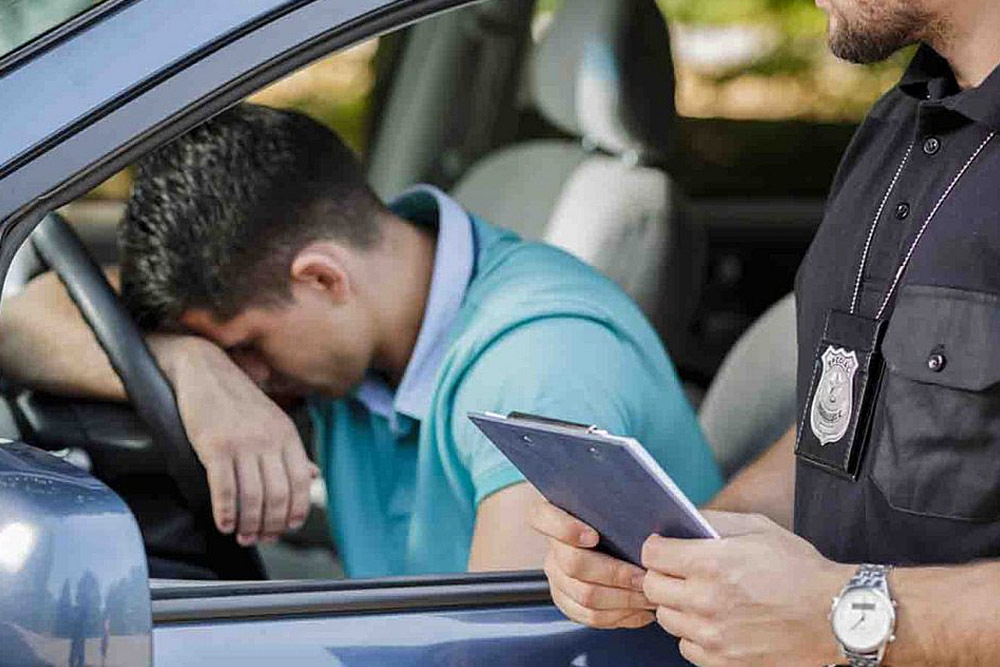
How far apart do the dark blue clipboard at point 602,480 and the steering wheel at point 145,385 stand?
57 centimetres

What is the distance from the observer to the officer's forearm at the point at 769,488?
1.92 meters

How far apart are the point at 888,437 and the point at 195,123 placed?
59 centimetres

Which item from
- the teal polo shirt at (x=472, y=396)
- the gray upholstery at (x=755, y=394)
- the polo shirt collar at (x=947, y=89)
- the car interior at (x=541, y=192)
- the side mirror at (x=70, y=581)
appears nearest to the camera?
the side mirror at (x=70, y=581)

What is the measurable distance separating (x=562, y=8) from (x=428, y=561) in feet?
4.68

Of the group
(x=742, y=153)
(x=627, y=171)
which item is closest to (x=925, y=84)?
(x=627, y=171)

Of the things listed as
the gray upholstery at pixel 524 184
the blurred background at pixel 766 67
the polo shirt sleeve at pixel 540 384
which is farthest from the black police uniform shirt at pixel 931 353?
the blurred background at pixel 766 67

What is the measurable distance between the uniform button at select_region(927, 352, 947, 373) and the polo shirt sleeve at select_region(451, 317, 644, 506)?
48 cm

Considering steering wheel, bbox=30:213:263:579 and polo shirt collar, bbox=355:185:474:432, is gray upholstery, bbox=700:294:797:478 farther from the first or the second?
steering wheel, bbox=30:213:263:579

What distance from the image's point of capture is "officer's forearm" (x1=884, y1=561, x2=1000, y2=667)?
1459 millimetres

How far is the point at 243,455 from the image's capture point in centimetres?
206

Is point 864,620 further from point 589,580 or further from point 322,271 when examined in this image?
point 322,271

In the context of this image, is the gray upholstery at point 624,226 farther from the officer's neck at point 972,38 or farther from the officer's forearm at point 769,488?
the officer's neck at point 972,38

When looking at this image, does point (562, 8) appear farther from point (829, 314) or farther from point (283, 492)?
point (829, 314)

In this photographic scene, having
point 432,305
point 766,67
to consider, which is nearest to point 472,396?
point 432,305
